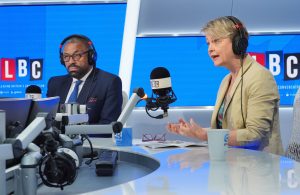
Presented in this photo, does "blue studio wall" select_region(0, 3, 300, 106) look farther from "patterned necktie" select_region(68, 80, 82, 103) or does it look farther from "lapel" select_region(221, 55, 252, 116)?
"lapel" select_region(221, 55, 252, 116)

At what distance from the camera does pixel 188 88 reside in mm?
4527

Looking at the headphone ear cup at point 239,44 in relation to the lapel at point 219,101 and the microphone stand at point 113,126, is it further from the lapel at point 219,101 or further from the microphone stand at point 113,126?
the microphone stand at point 113,126

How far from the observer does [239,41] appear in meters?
2.59

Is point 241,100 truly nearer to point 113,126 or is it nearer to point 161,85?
point 161,85

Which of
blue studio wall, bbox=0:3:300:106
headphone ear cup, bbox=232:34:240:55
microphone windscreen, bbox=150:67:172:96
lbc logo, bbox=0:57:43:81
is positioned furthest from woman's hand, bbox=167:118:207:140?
lbc logo, bbox=0:57:43:81

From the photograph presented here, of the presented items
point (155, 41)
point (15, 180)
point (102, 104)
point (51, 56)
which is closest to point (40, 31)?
point (51, 56)

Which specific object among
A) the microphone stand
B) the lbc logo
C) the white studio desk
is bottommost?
the white studio desk

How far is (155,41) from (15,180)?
3.18 metres

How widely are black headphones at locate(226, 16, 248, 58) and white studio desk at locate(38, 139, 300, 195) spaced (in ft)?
2.04

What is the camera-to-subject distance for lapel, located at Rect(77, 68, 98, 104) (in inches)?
A: 135

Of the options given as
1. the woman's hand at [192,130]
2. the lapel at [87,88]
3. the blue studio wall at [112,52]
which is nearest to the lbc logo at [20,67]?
the blue studio wall at [112,52]

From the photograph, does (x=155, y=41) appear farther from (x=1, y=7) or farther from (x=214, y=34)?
(x=214, y=34)

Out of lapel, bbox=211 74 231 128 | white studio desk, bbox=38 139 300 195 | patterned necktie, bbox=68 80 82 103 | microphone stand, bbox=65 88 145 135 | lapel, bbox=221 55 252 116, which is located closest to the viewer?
white studio desk, bbox=38 139 300 195

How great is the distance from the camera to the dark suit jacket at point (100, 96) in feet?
11.3
